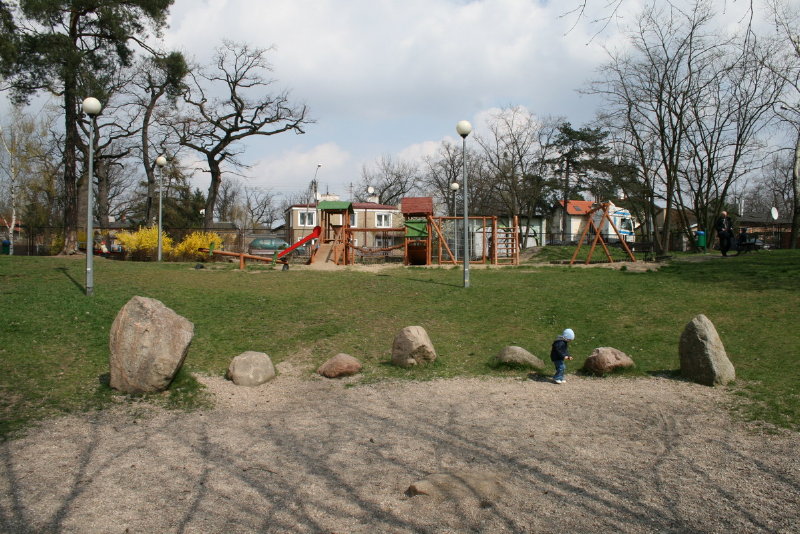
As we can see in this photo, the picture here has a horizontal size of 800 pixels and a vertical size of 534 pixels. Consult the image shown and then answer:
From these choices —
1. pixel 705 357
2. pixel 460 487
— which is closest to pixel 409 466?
pixel 460 487

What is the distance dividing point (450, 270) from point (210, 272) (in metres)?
8.11

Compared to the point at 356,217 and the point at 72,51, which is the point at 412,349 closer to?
the point at 72,51

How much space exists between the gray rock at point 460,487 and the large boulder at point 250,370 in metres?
4.32

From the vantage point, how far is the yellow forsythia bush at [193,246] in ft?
92.3

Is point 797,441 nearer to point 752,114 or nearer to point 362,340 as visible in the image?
point 362,340

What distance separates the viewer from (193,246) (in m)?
28.9

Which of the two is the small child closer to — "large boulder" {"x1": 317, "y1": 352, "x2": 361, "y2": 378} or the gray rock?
"large boulder" {"x1": 317, "y1": 352, "x2": 361, "y2": 378}

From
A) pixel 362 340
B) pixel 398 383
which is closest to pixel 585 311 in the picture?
pixel 362 340

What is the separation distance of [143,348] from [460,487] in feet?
15.0

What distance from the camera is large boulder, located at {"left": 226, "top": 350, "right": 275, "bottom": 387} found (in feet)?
27.8

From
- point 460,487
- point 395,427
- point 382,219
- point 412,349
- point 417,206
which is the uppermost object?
point 382,219

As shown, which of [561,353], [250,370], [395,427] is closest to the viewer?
[395,427]

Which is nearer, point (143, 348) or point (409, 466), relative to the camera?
point (409, 466)

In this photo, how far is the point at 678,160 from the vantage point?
3073 cm
